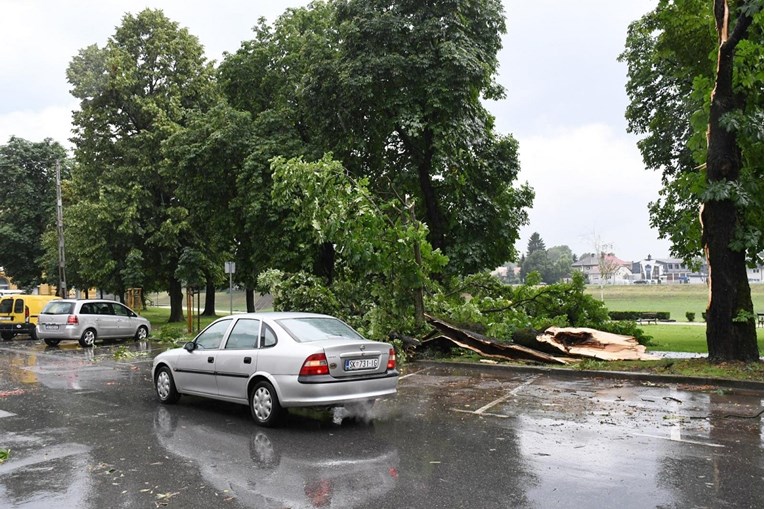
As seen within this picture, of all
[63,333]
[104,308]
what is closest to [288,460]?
[63,333]

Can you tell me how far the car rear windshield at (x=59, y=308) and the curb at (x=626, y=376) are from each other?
14523mm

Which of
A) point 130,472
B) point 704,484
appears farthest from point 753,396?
point 130,472

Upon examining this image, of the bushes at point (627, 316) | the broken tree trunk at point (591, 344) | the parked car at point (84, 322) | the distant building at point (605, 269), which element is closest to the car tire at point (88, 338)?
the parked car at point (84, 322)

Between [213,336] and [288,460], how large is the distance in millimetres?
3447

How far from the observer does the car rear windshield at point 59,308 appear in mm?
A: 22969

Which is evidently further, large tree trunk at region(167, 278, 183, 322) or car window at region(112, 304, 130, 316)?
large tree trunk at region(167, 278, 183, 322)

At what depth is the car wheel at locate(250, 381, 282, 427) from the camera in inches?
323

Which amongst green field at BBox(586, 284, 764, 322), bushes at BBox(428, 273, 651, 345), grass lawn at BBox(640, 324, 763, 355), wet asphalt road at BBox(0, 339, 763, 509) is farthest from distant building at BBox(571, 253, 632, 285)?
wet asphalt road at BBox(0, 339, 763, 509)

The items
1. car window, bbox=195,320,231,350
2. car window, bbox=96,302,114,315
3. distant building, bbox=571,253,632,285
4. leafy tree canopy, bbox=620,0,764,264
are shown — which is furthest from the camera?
distant building, bbox=571,253,632,285

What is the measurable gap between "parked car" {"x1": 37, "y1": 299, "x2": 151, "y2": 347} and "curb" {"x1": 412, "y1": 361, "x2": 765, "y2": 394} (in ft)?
45.7

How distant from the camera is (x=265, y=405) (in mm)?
8391

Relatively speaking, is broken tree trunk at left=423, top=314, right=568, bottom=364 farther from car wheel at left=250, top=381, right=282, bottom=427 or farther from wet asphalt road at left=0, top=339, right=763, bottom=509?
car wheel at left=250, top=381, right=282, bottom=427

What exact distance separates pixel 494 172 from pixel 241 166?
34.6ft

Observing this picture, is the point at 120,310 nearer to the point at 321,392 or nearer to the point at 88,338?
the point at 88,338
